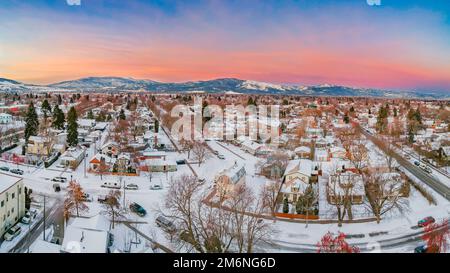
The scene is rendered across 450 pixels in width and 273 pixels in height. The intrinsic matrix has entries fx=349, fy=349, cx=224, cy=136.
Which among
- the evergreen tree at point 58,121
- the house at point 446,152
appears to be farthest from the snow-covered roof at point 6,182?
the house at point 446,152

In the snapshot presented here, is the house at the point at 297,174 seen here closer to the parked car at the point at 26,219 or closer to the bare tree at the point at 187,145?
the bare tree at the point at 187,145

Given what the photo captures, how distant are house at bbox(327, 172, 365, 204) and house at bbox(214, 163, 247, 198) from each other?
159 cm

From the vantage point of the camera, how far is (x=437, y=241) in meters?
3.31

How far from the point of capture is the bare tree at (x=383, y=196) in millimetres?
5180

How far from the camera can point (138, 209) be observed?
5176 mm

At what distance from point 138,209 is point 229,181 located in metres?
1.59

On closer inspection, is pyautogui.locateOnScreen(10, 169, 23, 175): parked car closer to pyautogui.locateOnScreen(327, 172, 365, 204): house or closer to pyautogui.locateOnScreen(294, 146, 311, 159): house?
pyautogui.locateOnScreen(327, 172, 365, 204): house

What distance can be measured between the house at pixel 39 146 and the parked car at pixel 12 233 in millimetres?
4689

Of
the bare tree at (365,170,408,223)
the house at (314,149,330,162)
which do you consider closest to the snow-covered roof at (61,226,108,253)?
the bare tree at (365,170,408,223)

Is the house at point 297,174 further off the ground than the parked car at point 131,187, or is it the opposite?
the house at point 297,174

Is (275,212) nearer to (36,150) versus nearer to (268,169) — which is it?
(268,169)

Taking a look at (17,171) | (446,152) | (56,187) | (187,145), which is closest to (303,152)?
(187,145)

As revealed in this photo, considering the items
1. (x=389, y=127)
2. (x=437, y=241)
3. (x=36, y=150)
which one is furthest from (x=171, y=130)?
(x=437, y=241)

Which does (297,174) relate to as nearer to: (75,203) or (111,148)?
(75,203)
